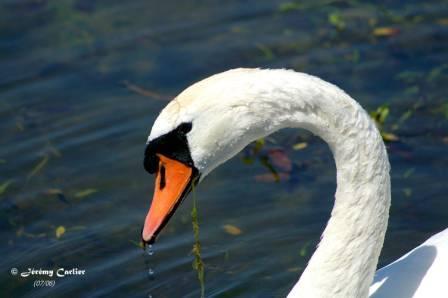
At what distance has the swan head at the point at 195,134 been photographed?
4.66m

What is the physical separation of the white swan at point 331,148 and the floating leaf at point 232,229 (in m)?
1.81

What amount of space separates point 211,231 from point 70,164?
4.79ft

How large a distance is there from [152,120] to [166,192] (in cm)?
353

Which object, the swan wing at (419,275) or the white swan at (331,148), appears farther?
the swan wing at (419,275)

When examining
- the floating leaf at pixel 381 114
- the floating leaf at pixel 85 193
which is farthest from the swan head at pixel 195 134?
the floating leaf at pixel 381 114

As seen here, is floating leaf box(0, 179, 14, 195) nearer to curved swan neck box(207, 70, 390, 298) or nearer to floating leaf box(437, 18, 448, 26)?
curved swan neck box(207, 70, 390, 298)

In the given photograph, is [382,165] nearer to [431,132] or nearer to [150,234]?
[150,234]

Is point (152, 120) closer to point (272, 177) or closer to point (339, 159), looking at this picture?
point (272, 177)

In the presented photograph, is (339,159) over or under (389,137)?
over

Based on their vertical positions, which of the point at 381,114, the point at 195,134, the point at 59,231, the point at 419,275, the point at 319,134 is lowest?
the point at 59,231

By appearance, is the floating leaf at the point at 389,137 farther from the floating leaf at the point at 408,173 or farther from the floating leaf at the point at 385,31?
the floating leaf at the point at 385,31

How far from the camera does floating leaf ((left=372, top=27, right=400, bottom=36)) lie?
372 inches

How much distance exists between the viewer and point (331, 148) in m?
5.14

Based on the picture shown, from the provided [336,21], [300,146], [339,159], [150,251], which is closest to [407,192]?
[300,146]
